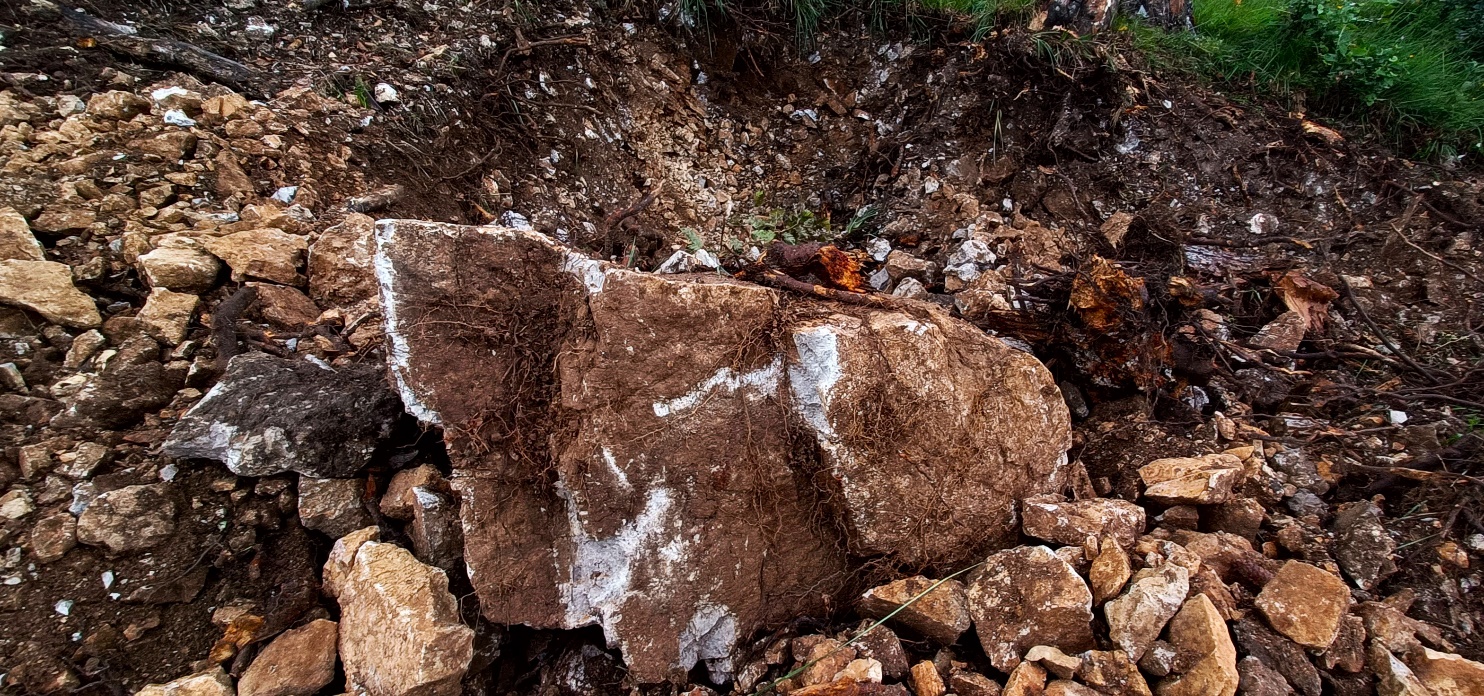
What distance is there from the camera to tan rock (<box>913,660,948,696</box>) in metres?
1.85

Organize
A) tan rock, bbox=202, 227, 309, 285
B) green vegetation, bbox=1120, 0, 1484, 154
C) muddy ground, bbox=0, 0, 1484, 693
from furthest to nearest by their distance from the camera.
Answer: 1. green vegetation, bbox=1120, 0, 1484, 154
2. tan rock, bbox=202, 227, 309, 285
3. muddy ground, bbox=0, 0, 1484, 693

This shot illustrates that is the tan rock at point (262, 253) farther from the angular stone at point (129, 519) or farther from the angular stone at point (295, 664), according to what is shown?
the angular stone at point (295, 664)

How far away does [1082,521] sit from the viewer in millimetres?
2131

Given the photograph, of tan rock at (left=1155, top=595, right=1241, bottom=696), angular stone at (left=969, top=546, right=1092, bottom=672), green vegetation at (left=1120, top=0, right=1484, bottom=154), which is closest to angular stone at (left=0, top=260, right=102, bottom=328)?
angular stone at (left=969, top=546, right=1092, bottom=672)

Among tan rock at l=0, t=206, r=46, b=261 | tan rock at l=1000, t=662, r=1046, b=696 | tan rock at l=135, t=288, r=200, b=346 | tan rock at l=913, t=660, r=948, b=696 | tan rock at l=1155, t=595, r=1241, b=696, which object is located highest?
tan rock at l=0, t=206, r=46, b=261

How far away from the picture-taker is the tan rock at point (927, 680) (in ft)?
6.06

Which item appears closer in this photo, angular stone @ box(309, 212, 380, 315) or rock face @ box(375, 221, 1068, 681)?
rock face @ box(375, 221, 1068, 681)

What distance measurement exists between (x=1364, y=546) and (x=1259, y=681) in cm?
80

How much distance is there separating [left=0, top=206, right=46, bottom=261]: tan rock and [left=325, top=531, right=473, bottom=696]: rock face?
1.70 m

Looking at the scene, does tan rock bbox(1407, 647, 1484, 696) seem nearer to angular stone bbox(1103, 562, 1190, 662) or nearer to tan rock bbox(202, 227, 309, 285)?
angular stone bbox(1103, 562, 1190, 662)

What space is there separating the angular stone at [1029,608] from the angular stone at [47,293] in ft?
10.5

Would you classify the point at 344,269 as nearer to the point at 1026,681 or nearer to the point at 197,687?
the point at 197,687

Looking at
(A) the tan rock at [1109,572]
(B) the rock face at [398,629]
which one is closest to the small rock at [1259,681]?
(A) the tan rock at [1109,572]

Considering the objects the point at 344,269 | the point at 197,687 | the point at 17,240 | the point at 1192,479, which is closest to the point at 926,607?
the point at 1192,479
